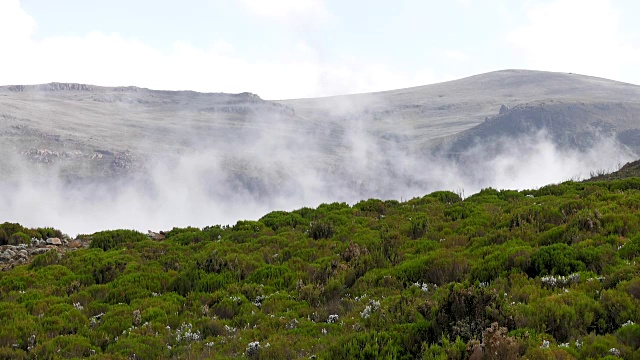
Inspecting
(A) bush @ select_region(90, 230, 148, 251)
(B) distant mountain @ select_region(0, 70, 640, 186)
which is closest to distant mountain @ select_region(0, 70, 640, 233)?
(B) distant mountain @ select_region(0, 70, 640, 186)

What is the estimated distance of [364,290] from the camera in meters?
10.8

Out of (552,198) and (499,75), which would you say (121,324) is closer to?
(552,198)

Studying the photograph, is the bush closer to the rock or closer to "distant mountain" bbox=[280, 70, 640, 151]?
the rock

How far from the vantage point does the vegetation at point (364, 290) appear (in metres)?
7.28

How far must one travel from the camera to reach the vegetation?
23.9 feet

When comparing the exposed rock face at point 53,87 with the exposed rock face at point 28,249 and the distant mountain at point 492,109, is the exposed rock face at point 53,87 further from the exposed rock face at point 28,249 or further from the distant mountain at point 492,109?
the exposed rock face at point 28,249

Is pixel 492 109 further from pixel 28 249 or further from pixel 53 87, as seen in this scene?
pixel 53 87

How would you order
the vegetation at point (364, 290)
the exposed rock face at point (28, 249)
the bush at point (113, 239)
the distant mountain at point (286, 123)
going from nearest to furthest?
the vegetation at point (364, 290) < the exposed rock face at point (28, 249) < the bush at point (113, 239) < the distant mountain at point (286, 123)

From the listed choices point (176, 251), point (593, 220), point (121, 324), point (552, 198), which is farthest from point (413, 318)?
point (552, 198)

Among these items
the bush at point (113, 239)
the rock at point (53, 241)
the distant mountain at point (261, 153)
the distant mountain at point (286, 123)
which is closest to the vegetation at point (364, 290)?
the bush at point (113, 239)

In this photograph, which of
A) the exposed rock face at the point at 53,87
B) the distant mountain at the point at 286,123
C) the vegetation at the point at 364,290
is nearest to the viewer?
the vegetation at the point at 364,290

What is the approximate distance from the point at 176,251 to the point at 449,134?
109m

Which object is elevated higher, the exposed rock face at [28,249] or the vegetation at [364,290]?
the vegetation at [364,290]

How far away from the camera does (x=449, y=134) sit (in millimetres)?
117812
